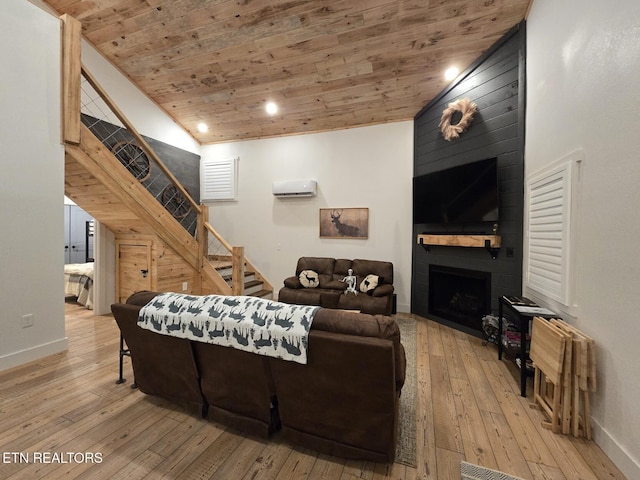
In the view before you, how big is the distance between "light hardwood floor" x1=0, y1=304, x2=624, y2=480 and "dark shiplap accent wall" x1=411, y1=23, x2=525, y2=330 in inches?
53.7

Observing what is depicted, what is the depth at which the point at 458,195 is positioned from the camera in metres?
3.68

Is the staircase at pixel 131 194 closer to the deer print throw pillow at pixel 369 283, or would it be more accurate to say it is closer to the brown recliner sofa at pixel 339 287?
the brown recliner sofa at pixel 339 287

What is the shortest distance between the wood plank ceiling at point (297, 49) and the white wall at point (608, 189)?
54.7 inches

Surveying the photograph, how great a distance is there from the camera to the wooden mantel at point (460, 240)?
328 centimetres

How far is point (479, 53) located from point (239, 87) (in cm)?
361

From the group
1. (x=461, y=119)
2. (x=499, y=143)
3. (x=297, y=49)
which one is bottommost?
(x=499, y=143)

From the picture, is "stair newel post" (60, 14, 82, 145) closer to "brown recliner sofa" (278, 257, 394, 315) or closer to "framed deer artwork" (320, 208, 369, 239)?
"brown recliner sofa" (278, 257, 394, 315)

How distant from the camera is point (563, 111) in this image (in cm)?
228

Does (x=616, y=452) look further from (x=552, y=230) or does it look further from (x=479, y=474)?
(x=552, y=230)

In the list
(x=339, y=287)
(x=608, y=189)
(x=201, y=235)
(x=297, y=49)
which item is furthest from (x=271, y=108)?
(x=608, y=189)

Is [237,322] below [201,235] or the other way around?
below

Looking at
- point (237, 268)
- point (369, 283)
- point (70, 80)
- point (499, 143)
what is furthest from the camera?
point (237, 268)

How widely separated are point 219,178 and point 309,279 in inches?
128

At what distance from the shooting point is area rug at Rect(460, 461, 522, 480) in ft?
4.95
